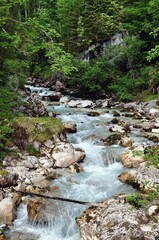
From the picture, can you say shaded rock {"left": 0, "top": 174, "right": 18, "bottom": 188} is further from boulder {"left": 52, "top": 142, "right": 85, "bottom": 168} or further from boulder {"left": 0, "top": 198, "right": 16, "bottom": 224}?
boulder {"left": 52, "top": 142, "right": 85, "bottom": 168}

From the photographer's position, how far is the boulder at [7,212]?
23.4 feet

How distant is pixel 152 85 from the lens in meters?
21.8

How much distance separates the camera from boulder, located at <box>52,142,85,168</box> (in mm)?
10094

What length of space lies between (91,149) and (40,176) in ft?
10.6

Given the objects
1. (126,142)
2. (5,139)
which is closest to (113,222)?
(5,139)

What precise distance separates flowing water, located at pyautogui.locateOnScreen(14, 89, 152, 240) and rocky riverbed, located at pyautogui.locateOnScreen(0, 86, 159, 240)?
21 cm

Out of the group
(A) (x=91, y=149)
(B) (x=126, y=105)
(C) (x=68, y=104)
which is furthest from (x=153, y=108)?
(A) (x=91, y=149)

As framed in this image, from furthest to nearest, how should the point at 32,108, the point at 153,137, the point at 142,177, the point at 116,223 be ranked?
the point at 32,108, the point at 153,137, the point at 142,177, the point at 116,223

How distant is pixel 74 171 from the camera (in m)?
9.70

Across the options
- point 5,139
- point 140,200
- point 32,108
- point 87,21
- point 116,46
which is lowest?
point 140,200

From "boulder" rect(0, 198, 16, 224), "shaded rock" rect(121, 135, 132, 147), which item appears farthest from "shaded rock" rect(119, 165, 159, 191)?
"boulder" rect(0, 198, 16, 224)

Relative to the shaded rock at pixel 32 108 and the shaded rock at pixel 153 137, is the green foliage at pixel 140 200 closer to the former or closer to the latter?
the shaded rock at pixel 153 137

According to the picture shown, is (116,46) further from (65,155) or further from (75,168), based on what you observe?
(75,168)

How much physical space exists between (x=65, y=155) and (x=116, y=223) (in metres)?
4.64
